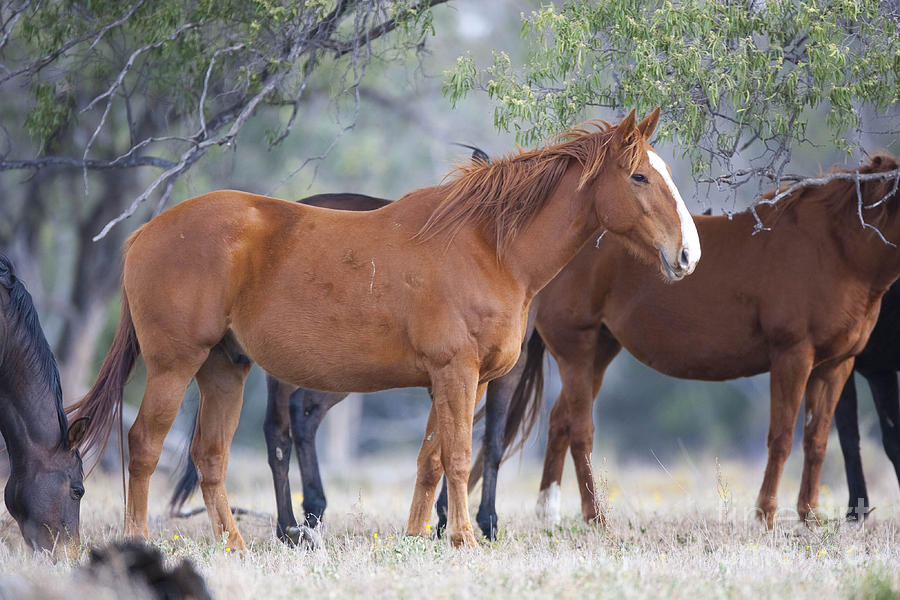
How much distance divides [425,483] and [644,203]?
81.7 inches

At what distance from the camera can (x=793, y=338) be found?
6648 millimetres

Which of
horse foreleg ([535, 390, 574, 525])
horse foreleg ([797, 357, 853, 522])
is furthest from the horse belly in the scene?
horse foreleg ([535, 390, 574, 525])

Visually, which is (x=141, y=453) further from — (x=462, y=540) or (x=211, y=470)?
(x=462, y=540)

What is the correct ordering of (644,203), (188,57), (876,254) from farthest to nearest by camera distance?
(188,57) → (876,254) → (644,203)

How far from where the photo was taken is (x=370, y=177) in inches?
822

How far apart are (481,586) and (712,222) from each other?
3.95m

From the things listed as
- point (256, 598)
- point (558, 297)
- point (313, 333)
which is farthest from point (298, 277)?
point (558, 297)

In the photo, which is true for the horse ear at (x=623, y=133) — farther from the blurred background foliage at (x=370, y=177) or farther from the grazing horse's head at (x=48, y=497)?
the grazing horse's head at (x=48, y=497)

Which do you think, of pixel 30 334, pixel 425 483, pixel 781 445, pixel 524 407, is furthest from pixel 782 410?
pixel 30 334

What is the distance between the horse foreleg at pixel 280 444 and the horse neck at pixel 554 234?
6.96 feet

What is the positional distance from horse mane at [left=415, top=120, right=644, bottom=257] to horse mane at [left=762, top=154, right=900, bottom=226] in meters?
1.82

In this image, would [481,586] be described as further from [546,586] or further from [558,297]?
[558,297]

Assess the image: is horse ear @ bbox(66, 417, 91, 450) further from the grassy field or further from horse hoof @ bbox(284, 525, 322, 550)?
horse hoof @ bbox(284, 525, 322, 550)

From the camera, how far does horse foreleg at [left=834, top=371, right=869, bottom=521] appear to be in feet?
24.3
